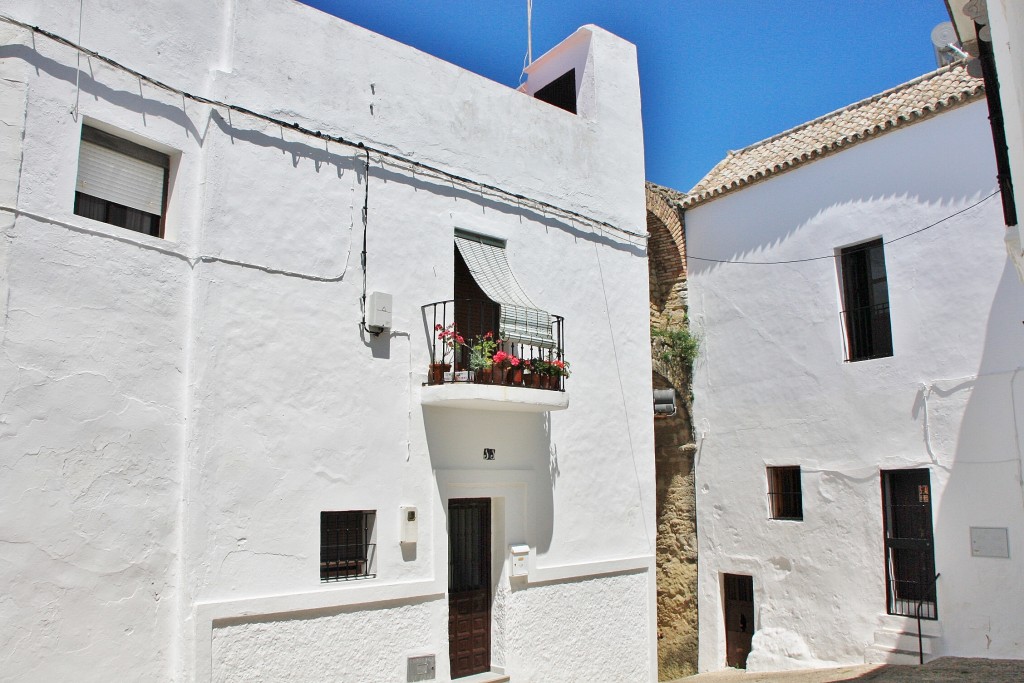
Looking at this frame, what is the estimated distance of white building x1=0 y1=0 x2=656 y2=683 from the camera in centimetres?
578

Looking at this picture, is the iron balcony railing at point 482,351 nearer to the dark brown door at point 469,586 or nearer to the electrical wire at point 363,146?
the electrical wire at point 363,146

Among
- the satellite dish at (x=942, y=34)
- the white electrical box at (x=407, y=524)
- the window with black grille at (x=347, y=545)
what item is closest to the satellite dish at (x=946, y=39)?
the satellite dish at (x=942, y=34)

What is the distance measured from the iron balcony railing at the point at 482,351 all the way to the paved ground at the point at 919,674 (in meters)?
4.27

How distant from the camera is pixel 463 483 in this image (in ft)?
26.5

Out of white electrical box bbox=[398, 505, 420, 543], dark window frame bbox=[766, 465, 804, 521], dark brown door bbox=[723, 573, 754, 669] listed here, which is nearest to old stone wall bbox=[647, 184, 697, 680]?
dark brown door bbox=[723, 573, 754, 669]

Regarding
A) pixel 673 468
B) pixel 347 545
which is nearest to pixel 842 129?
pixel 673 468

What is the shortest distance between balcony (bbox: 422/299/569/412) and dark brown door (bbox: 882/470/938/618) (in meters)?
4.36

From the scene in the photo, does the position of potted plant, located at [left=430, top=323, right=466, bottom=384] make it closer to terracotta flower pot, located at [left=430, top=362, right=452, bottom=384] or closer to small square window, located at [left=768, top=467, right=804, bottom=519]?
terracotta flower pot, located at [left=430, top=362, right=452, bottom=384]

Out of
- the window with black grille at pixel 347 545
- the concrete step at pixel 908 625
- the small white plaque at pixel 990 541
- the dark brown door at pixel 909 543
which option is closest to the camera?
the window with black grille at pixel 347 545

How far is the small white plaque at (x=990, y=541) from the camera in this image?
894cm

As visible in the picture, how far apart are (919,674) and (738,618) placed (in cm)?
341

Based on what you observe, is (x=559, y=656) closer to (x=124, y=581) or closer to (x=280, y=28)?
(x=124, y=581)

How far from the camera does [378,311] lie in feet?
24.6

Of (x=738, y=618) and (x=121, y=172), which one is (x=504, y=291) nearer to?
(x=121, y=172)
